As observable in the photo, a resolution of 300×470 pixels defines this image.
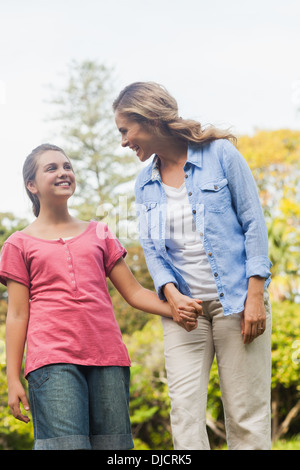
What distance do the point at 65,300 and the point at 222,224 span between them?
69 centimetres

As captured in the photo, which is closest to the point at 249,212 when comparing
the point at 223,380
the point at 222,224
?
the point at 222,224

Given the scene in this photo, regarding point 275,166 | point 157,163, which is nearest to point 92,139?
point 275,166

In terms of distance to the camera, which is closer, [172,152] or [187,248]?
[187,248]

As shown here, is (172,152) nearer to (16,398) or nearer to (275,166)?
(16,398)

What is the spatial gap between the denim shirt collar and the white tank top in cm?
11

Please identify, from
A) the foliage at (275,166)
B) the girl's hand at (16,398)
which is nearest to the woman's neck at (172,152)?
the girl's hand at (16,398)

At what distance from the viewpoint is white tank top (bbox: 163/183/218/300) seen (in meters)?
2.39

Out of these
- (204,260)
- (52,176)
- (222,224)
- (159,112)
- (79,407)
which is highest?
(159,112)

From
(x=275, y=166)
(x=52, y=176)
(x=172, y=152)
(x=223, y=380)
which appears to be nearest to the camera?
(x=223, y=380)

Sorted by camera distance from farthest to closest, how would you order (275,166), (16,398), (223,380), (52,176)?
1. (275,166)
2. (52,176)
3. (223,380)
4. (16,398)

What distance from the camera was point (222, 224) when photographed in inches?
93.5

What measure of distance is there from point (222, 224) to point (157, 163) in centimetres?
46

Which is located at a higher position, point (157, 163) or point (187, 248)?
point (157, 163)
